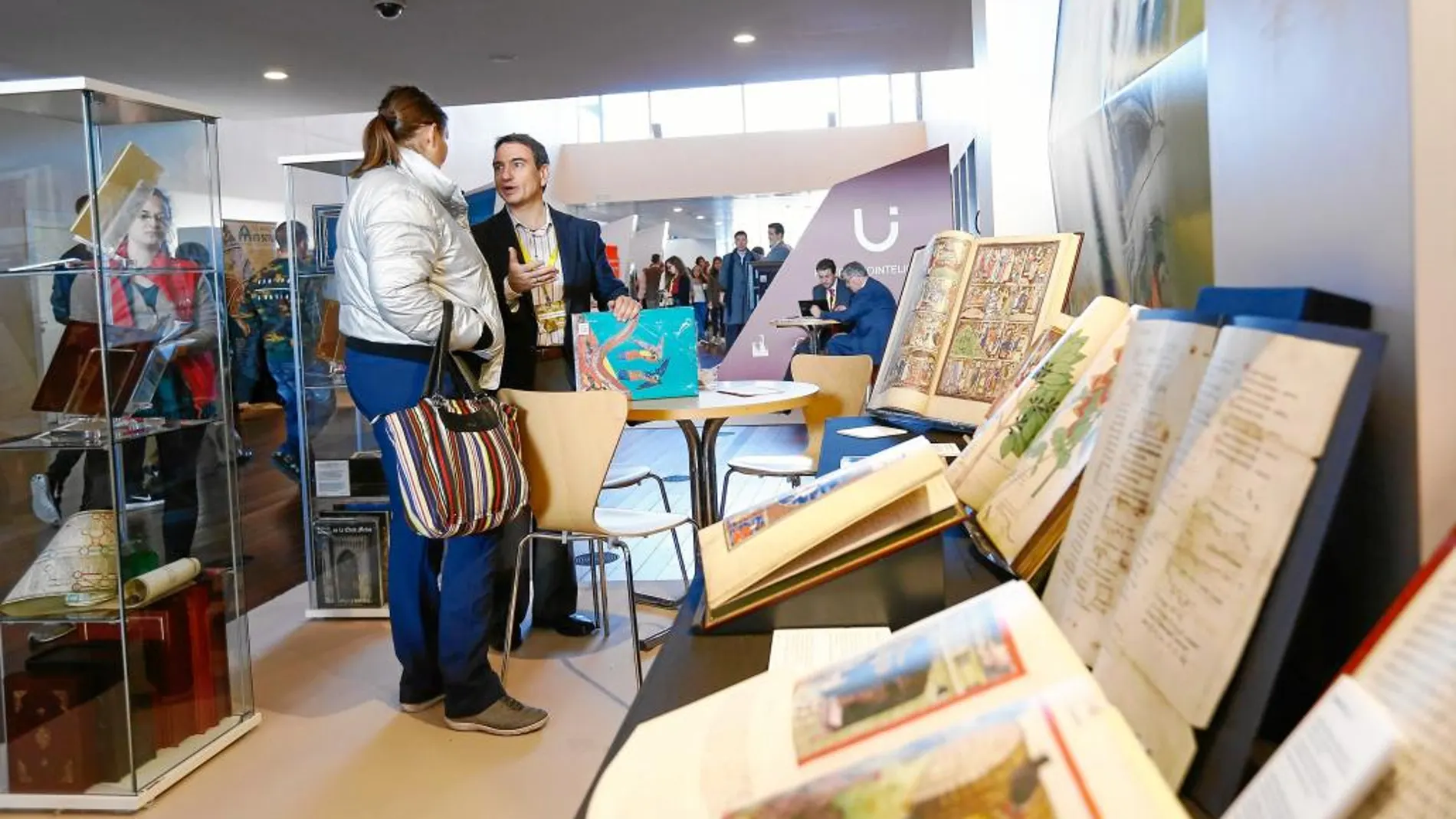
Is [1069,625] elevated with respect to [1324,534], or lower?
lower

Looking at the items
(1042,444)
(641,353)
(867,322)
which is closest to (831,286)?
(867,322)

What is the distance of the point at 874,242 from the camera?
943 cm

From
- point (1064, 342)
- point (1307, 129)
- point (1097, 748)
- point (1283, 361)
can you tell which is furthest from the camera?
point (1064, 342)

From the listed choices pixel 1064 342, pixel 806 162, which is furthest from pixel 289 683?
pixel 806 162

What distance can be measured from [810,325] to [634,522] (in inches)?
242

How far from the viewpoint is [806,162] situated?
49.2ft

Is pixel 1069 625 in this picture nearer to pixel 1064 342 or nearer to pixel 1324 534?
pixel 1324 534

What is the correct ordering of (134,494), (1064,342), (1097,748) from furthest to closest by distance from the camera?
1. (134,494)
2. (1064,342)
3. (1097,748)

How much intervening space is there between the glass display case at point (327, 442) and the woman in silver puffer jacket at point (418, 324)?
1.24 meters

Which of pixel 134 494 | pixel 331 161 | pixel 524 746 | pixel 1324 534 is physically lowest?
pixel 524 746

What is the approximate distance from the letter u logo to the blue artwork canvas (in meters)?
5.83

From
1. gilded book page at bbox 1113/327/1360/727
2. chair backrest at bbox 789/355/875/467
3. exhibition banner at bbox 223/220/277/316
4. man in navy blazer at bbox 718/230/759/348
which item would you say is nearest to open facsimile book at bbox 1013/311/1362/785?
gilded book page at bbox 1113/327/1360/727

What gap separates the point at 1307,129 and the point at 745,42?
19.8 feet

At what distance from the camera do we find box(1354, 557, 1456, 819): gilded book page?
445 mm
